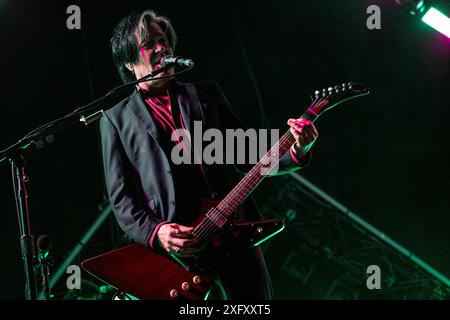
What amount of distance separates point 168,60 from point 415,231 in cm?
368

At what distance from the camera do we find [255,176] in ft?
9.12

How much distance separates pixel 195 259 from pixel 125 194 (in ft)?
1.60

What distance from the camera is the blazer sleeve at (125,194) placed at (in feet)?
8.89

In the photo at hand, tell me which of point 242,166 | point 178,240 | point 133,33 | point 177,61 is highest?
point 133,33

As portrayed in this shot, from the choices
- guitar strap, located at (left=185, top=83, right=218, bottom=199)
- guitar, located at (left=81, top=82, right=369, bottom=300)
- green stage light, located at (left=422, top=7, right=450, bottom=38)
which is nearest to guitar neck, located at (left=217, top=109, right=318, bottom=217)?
guitar, located at (left=81, top=82, right=369, bottom=300)

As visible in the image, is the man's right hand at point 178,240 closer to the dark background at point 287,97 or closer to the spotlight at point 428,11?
the spotlight at point 428,11

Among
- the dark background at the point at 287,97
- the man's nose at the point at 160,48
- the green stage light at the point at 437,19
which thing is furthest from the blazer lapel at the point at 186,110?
the dark background at the point at 287,97

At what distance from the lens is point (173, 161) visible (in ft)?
9.22

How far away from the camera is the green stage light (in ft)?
12.5

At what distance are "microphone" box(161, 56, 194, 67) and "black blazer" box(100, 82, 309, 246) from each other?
0.85 feet

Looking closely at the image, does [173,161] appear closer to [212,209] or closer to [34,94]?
[212,209]

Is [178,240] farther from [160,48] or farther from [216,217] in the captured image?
[160,48]

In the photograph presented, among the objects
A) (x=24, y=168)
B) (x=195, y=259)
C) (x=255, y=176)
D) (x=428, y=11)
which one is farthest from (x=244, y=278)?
(x=428, y=11)

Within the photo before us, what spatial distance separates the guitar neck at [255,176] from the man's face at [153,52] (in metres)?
0.70
